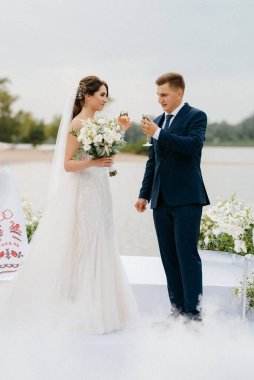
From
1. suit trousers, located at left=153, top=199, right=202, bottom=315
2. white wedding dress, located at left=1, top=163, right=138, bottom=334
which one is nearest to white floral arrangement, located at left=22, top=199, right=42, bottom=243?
white wedding dress, located at left=1, top=163, right=138, bottom=334

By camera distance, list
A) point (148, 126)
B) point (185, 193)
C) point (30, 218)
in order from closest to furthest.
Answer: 1. point (148, 126)
2. point (185, 193)
3. point (30, 218)

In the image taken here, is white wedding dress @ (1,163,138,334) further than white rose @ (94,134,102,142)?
Yes

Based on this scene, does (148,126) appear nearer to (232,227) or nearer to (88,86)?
(88,86)

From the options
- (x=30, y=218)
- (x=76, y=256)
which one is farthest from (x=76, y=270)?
(x=30, y=218)

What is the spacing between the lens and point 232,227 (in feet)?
11.3

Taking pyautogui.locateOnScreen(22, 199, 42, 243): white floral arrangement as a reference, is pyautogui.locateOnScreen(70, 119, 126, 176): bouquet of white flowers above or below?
above

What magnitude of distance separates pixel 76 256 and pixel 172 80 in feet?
3.95

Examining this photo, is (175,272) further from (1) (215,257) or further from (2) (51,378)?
(2) (51,378)

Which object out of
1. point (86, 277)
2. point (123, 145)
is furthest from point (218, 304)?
point (123, 145)

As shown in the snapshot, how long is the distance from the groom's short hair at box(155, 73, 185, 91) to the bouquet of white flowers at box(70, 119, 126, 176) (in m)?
0.36

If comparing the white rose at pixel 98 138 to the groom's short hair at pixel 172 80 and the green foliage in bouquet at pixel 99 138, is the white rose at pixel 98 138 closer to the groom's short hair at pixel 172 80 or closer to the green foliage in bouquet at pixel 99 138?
the green foliage in bouquet at pixel 99 138

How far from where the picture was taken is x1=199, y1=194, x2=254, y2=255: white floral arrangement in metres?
3.45

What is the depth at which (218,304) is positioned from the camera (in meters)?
3.71

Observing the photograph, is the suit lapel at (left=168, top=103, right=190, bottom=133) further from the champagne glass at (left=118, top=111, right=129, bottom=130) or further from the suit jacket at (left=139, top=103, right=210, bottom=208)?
the champagne glass at (left=118, top=111, right=129, bottom=130)
